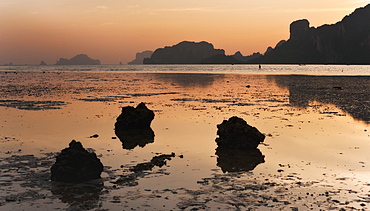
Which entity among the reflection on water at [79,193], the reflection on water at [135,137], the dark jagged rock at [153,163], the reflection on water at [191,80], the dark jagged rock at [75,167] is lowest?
the reflection on water at [191,80]

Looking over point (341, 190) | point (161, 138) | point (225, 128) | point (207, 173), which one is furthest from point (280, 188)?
point (161, 138)

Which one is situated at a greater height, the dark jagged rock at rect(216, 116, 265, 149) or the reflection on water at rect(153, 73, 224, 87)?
the dark jagged rock at rect(216, 116, 265, 149)

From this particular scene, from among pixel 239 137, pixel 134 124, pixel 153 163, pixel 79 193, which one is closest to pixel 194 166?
pixel 153 163

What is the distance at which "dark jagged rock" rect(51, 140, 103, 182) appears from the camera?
14.0 meters

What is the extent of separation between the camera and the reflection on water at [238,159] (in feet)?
52.9

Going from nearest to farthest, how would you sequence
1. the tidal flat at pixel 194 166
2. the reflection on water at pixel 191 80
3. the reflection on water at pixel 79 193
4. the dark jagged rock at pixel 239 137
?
the reflection on water at pixel 79 193
the tidal flat at pixel 194 166
the dark jagged rock at pixel 239 137
the reflection on water at pixel 191 80

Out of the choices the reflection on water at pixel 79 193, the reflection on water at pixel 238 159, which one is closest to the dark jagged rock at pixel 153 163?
the reflection on water at pixel 79 193

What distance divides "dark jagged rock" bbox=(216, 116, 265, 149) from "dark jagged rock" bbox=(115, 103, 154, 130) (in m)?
6.80

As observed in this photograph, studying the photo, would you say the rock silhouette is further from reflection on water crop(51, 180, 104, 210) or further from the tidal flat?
reflection on water crop(51, 180, 104, 210)

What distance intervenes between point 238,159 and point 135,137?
7.35m

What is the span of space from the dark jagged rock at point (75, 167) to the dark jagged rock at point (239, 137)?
7598mm

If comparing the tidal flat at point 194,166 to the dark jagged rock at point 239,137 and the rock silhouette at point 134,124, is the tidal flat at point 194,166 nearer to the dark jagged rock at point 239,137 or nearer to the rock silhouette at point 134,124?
the dark jagged rock at point 239,137

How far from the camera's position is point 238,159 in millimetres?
17859

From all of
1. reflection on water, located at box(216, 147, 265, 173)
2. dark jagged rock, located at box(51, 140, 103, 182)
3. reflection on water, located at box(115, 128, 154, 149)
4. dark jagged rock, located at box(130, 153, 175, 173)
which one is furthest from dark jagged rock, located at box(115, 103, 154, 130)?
dark jagged rock, located at box(51, 140, 103, 182)
